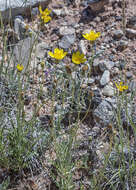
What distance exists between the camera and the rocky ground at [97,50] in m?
2.07

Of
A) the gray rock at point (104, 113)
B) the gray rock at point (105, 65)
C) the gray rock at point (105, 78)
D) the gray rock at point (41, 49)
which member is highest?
the gray rock at point (41, 49)

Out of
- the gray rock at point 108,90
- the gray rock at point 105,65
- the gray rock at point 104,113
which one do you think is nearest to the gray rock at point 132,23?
the gray rock at point 105,65

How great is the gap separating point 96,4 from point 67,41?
2.09 feet

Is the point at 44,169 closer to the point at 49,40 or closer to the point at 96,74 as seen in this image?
the point at 96,74

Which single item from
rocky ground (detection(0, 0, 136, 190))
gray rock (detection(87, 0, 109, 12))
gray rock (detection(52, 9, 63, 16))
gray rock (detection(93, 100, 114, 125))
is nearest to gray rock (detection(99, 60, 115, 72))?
rocky ground (detection(0, 0, 136, 190))

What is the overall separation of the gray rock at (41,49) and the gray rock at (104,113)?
994 mm

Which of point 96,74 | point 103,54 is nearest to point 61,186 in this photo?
point 96,74

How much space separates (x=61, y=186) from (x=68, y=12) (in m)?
2.30

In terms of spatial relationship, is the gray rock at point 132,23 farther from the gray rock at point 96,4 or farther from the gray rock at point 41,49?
the gray rock at point 41,49

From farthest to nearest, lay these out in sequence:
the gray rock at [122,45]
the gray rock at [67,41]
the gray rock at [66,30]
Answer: the gray rock at [66,30], the gray rock at [67,41], the gray rock at [122,45]

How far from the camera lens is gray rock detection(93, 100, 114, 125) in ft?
7.08

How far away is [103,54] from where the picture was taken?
276 cm

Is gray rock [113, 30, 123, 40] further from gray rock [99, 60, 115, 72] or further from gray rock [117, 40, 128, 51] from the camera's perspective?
gray rock [99, 60, 115, 72]

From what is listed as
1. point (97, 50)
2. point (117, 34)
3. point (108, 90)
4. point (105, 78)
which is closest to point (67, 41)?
point (97, 50)
